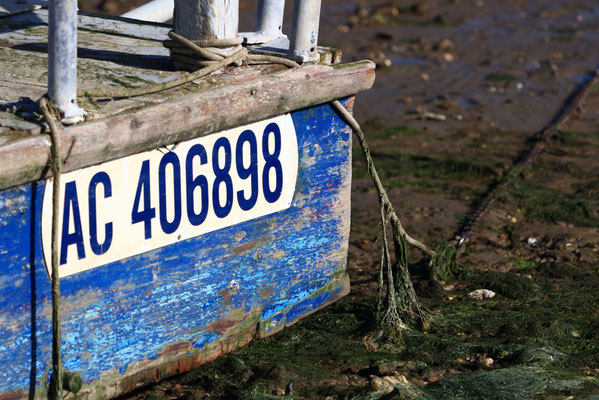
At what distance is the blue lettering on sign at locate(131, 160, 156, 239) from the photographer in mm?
2936

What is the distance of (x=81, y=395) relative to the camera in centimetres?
293

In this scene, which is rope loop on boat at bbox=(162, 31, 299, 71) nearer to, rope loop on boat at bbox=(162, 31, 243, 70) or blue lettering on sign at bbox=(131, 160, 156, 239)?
rope loop on boat at bbox=(162, 31, 243, 70)

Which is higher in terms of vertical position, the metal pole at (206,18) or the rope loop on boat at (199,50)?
the metal pole at (206,18)

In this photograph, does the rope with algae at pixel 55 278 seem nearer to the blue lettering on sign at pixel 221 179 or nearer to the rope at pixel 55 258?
the rope at pixel 55 258

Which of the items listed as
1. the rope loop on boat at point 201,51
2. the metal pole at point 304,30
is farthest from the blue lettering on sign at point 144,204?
the metal pole at point 304,30

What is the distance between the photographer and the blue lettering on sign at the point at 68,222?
8.98 ft

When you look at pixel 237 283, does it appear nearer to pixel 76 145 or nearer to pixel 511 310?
pixel 76 145

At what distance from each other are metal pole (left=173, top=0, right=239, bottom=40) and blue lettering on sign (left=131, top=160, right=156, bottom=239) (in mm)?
627

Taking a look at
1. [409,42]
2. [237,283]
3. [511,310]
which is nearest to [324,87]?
[237,283]

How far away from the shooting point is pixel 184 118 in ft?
9.64

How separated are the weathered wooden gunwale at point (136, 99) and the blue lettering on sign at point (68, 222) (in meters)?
0.09

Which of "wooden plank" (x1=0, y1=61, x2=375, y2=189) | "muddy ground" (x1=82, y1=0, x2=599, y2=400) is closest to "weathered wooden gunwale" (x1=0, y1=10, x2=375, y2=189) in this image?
"wooden plank" (x1=0, y1=61, x2=375, y2=189)

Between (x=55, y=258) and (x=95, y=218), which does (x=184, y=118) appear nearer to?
(x=95, y=218)

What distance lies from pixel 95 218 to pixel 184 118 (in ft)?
1.43
